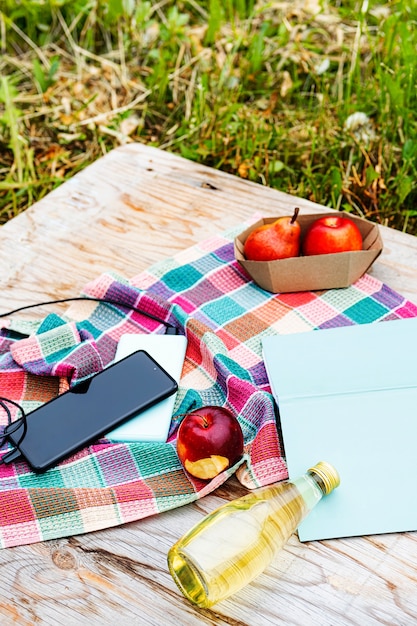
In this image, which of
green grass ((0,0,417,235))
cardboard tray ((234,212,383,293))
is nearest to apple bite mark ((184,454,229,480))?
cardboard tray ((234,212,383,293))

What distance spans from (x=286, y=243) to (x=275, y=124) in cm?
115

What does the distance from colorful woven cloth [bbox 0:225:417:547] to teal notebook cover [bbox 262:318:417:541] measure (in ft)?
0.12

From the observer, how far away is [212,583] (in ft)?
2.83

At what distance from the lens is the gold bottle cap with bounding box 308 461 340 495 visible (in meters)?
1.00

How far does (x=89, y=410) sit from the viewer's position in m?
1.16

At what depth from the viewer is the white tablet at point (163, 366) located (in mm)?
1127

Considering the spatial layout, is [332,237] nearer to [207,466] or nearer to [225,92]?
[207,466]

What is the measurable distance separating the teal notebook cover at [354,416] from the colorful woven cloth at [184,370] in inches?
1.4

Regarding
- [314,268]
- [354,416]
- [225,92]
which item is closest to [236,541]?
[354,416]

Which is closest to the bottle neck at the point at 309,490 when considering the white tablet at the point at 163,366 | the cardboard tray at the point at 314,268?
the white tablet at the point at 163,366

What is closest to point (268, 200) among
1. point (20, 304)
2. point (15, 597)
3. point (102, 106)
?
point (20, 304)

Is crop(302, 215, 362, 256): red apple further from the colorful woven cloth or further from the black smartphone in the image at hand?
the black smartphone

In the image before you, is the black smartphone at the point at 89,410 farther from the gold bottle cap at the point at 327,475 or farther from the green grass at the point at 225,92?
the green grass at the point at 225,92

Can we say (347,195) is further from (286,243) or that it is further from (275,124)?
(286,243)
